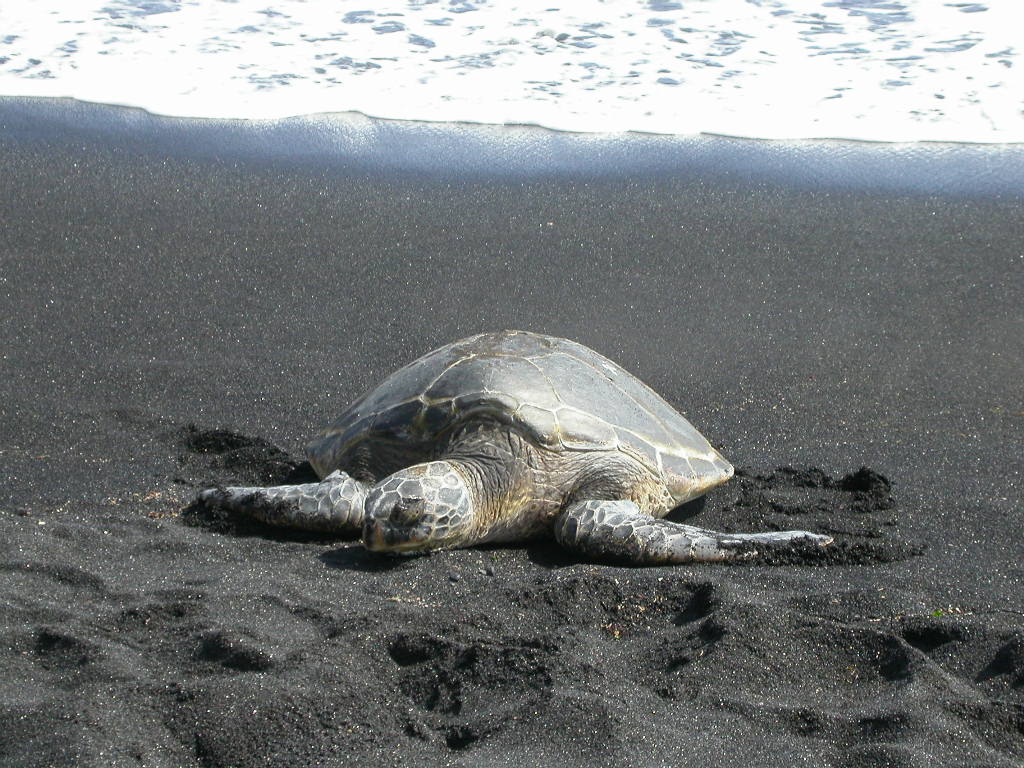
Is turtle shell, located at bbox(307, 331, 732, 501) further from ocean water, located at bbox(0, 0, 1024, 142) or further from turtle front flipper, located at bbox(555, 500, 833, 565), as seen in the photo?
ocean water, located at bbox(0, 0, 1024, 142)

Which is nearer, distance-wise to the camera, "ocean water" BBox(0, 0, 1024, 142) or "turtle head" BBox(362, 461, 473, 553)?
"turtle head" BBox(362, 461, 473, 553)

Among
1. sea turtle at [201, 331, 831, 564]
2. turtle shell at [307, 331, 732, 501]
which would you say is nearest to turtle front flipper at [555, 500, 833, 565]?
sea turtle at [201, 331, 831, 564]

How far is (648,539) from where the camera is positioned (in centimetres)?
324

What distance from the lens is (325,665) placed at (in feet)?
7.70

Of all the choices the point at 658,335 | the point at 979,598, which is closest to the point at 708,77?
the point at 658,335

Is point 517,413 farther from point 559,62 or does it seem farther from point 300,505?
point 559,62

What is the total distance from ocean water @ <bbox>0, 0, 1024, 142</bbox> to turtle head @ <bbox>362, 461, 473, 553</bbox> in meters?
4.08

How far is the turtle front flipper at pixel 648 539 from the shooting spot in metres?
3.21

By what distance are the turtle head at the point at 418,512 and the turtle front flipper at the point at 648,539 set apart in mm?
348

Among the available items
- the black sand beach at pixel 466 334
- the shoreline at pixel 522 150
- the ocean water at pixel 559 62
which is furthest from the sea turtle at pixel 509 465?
the ocean water at pixel 559 62

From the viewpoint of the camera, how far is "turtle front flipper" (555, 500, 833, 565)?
3207 mm

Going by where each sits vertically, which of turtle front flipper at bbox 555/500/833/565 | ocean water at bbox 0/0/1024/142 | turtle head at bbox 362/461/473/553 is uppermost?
ocean water at bbox 0/0/1024/142

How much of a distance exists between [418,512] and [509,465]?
1.40 ft

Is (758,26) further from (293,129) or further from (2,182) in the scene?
(2,182)
